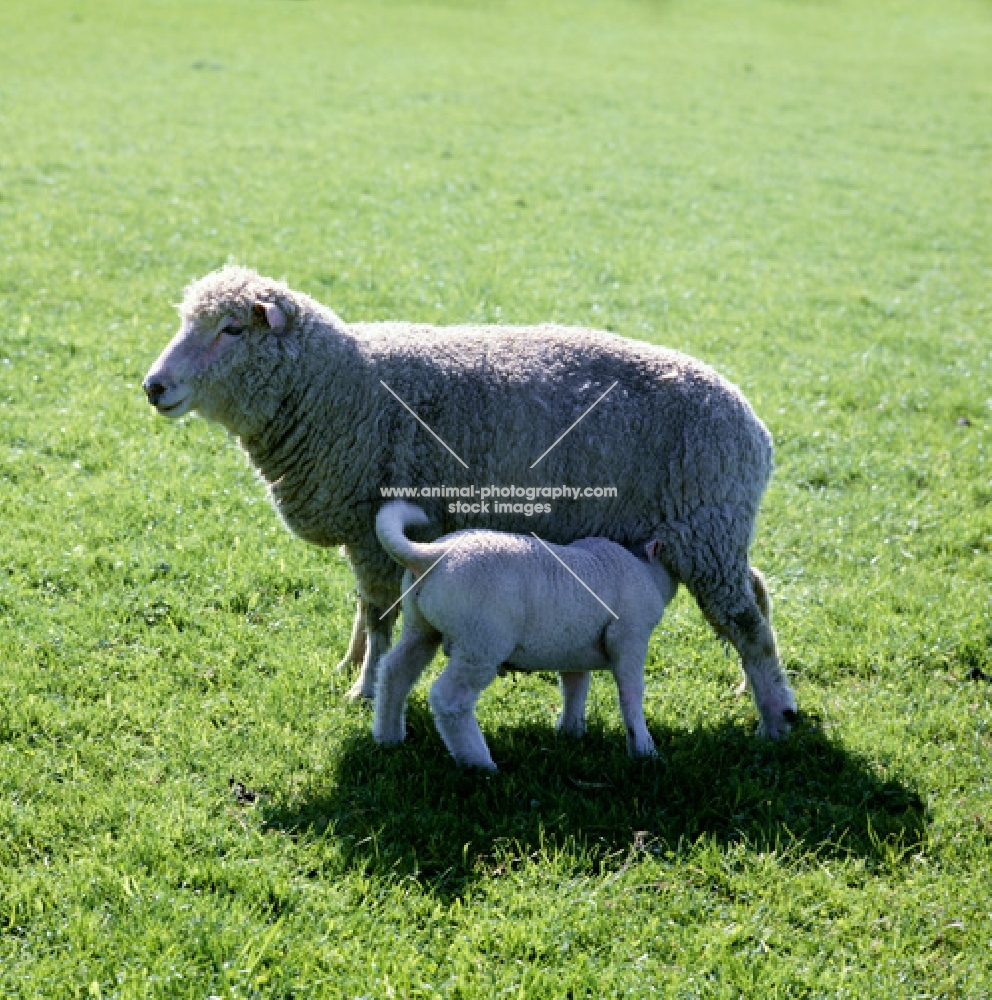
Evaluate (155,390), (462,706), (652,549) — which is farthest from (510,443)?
(155,390)

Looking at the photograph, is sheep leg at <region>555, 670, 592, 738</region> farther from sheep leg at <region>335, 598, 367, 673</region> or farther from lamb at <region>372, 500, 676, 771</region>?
sheep leg at <region>335, 598, 367, 673</region>

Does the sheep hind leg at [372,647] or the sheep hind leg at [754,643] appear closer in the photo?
the sheep hind leg at [754,643]

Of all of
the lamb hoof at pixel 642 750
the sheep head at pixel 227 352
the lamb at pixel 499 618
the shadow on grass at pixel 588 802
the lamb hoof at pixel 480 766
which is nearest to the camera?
the shadow on grass at pixel 588 802

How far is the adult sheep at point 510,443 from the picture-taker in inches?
199

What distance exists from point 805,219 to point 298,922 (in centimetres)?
1396

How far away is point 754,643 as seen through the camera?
5.14m

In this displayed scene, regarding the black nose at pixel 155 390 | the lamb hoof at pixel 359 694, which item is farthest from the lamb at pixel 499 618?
the black nose at pixel 155 390

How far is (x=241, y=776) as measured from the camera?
15.1ft

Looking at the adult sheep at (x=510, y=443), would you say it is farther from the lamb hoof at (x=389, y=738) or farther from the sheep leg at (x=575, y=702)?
the sheep leg at (x=575, y=702)

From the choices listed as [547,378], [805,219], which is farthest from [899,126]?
[547,378]

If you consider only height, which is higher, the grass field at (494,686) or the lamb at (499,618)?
the lamb at (499,618)

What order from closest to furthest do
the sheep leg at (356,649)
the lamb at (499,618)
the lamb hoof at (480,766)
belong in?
the lamb at (499,618)
the lamb hoof at (480,766)
the sheep leg at (356,649)

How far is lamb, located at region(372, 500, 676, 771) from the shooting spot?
446cm

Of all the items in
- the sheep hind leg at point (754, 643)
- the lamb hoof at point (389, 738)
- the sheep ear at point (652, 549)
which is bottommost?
the lamb hoof at point (389, 738)
